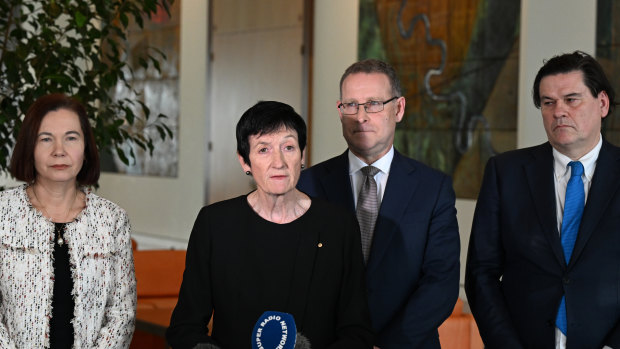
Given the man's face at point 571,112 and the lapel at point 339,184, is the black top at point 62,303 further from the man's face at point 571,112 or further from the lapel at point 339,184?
the man's face at point 571,112

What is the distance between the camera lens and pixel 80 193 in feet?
10.2

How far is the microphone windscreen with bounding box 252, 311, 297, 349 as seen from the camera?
6.89 feet

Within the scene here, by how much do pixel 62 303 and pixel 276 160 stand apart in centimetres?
102

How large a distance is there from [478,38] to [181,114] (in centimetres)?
482

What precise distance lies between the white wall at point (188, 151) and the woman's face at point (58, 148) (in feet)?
24.6

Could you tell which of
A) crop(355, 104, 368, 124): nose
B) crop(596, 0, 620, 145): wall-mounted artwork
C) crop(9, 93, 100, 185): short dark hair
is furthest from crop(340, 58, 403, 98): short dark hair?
crop(596, 0, 620, 145): wall-mounted artwork

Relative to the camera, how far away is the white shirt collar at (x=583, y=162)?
3.00 meters

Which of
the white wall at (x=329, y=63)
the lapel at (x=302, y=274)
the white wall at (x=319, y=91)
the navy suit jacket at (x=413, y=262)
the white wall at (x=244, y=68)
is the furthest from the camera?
the white wall at (x=244, y=68)

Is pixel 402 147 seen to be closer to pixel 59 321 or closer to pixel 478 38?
pixel 478 38

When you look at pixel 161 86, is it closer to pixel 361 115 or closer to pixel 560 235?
pixel 361 115

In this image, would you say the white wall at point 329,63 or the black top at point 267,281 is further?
the white wall at point 329,63

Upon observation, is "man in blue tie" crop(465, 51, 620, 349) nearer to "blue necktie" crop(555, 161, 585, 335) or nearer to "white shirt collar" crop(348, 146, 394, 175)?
"blue necktie" crop(555, 161, 585, 335)

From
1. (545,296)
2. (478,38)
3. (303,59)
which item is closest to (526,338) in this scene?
(545,296)

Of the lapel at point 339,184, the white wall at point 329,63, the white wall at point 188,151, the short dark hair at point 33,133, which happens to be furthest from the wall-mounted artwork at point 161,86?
the lapel at point 339,184
